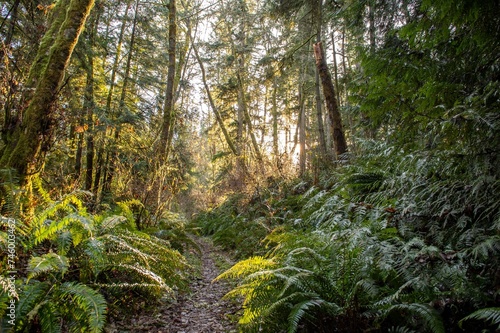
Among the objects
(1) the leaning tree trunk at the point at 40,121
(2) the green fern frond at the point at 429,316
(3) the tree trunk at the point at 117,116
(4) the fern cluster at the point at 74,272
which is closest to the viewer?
(2) the green fern frond at the point at 429,316

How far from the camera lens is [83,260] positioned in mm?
3145

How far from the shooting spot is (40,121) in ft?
11.5

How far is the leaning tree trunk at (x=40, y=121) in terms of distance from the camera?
136 inches

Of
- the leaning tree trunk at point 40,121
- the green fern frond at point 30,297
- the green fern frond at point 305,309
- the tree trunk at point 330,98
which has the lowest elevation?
the green fern frond at point 305,309

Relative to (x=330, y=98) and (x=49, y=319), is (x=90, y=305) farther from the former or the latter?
(x=330, y=98)

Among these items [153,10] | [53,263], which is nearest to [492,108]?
[53,263]

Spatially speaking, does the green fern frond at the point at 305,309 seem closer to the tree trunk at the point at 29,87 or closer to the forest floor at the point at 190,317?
the forest floor at the point at 190,317

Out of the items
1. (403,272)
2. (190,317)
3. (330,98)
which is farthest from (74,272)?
(330,98)

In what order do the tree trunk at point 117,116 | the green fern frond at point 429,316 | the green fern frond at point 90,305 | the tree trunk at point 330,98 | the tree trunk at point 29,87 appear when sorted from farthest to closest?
1. the tree trunk at point 117,116
2. the tree trunk at point 330,98
3. the tree trunk at point 29,87
4. the green fern frond at point 90,305
5. the green fern frond at point 429,316

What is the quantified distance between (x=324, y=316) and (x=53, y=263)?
7.79 ft

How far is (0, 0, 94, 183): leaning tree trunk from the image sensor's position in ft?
11.3

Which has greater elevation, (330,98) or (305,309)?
(330,98)

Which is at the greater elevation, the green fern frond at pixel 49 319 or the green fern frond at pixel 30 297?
the green fern frond at pixel 30 297

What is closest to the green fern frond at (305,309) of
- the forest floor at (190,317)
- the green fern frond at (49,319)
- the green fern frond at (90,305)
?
the forest floor at (190,317)
